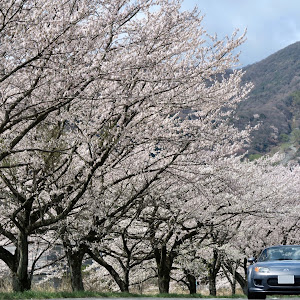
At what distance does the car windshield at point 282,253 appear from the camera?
11066mm

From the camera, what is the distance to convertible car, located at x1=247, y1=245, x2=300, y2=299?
33.1 ft

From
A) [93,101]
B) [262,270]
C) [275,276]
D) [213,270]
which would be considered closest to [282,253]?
[262,270]

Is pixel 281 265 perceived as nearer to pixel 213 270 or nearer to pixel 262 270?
pixel 262 270

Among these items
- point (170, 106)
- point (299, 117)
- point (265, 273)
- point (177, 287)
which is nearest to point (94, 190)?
point (170, 106)

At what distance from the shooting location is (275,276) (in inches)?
402

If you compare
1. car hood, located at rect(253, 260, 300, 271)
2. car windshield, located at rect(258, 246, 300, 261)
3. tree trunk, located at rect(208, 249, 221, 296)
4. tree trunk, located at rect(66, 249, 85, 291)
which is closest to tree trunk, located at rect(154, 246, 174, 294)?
tree trunk, located at rect(66, 249, 85, 291)

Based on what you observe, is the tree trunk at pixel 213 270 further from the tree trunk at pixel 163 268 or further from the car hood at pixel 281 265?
the car hood at pixel 281 265

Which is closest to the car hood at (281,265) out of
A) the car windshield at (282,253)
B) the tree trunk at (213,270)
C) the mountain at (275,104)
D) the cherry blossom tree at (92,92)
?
the car windshield at (282,253)

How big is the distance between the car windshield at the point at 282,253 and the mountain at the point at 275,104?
9620cm

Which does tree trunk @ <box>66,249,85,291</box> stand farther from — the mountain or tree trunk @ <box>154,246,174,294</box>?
the mountain

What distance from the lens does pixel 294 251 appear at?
11320 millimetres

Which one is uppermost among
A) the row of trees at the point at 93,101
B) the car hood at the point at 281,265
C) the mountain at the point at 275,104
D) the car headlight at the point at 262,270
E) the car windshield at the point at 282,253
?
the mountain at the point at 275,104

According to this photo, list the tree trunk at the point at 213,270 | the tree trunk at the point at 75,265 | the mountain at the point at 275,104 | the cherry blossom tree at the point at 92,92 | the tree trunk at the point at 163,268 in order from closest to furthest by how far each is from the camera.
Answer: the cherry blossom tree at the point at 92,92 < the tree trunk at the point at 75,265 < the tree trunk at the point at 163,268 < the tree trunk at the point at 213,270 < the mountain at the point at 275,104

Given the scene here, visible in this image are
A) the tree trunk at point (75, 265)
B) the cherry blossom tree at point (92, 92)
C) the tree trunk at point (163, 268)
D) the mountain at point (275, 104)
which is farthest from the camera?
the mountain at point (275, 104)
